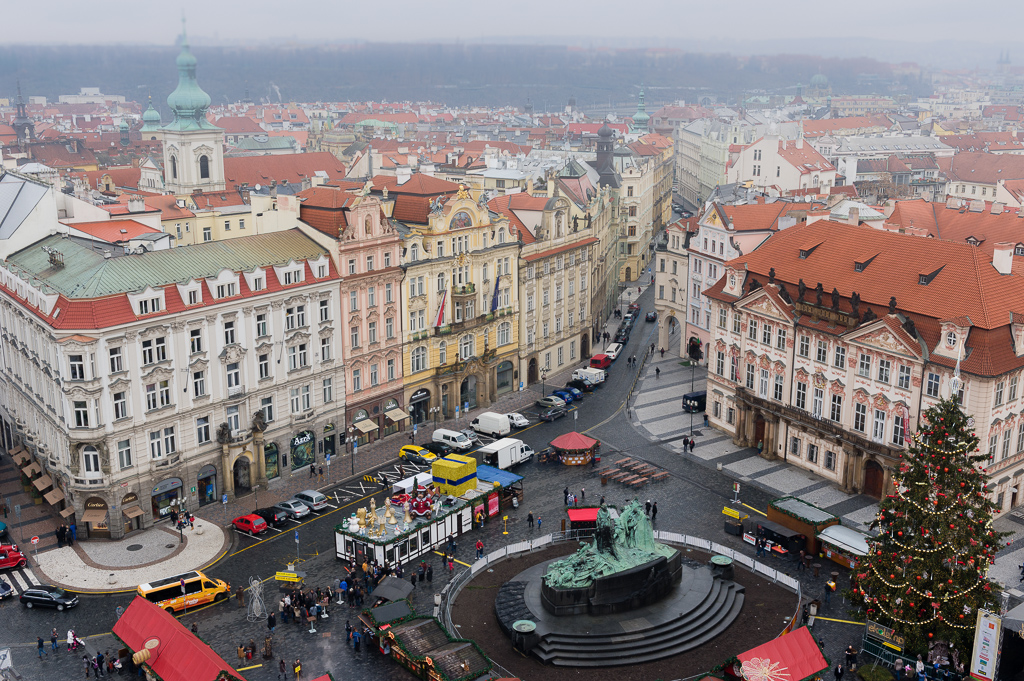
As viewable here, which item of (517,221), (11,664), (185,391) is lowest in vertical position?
(11,664)

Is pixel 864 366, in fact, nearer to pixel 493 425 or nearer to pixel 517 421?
pixel 517 421

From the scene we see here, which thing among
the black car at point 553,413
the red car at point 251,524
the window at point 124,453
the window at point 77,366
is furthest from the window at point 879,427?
the window at point 77,366

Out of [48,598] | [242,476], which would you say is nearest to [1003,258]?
[242,476]

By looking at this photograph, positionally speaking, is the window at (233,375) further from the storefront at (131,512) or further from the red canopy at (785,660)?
the red canopy at (785,660)

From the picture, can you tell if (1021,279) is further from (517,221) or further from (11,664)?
(11,664)

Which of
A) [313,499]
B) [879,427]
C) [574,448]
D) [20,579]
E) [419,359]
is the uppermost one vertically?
[879,427]

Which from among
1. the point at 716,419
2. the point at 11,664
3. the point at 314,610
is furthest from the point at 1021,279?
the point at 11,664

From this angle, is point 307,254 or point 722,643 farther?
point 307,254
